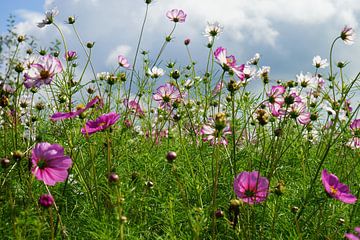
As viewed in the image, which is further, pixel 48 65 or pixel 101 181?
pixel 101 181

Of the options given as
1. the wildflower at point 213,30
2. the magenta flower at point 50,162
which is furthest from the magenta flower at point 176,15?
the magenta flower at point 50,162

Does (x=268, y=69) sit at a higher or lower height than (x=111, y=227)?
higher

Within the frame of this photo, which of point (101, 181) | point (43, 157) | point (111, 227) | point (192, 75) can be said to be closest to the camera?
point (43, 157)

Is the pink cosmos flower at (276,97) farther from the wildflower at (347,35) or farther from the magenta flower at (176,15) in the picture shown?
the magenta flower at (176,15)

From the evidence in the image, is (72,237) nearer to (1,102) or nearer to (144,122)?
(1,102)

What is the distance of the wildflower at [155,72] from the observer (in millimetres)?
2699

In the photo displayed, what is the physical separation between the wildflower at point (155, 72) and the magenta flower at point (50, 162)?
1.58 meters

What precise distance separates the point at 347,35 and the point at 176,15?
102cm

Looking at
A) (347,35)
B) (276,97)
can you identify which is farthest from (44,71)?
(347,35)

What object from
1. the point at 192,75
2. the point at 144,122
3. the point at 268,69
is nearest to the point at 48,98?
the point at 144,122

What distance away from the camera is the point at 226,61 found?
1503 mm

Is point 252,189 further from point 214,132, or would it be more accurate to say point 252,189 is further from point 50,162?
point 50,162

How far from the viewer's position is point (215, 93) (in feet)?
7.82

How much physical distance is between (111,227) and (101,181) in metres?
0.32
